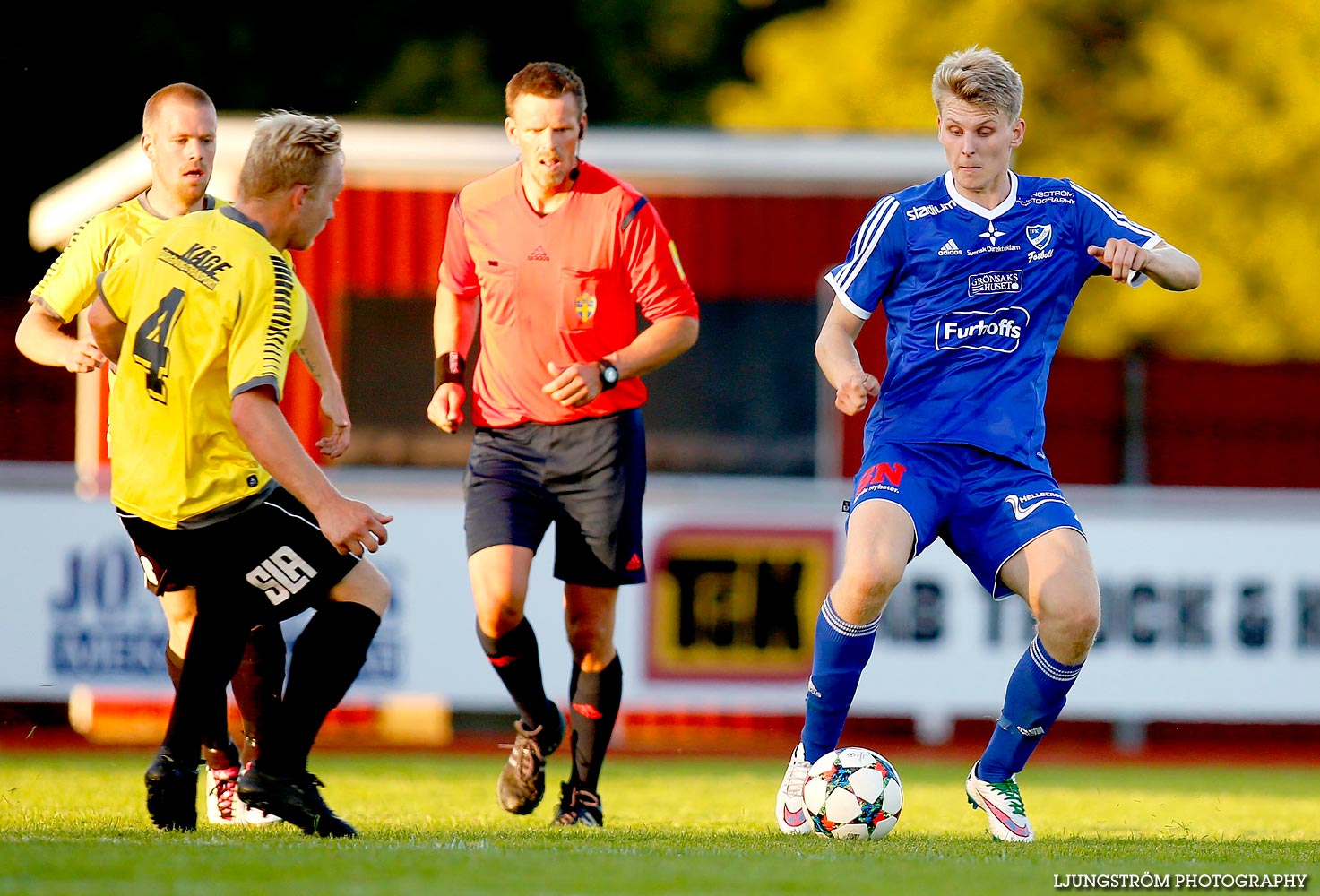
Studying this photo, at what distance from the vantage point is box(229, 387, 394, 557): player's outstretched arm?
5.16m

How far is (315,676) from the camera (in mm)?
5625

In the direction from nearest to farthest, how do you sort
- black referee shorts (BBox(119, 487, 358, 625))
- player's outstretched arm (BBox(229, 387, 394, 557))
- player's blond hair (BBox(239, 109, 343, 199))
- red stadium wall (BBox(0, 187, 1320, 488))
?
player's outstretched arm (BBox(229, 387, 394, 557)) → black referee shorts (BBox(119, 487, 358, 625)) → player's blond hair (BBox(239, 109, 343, 199)) → red stadium wall (BBox(0, 187, 1320, 488))

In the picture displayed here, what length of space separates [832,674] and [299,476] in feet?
6.14

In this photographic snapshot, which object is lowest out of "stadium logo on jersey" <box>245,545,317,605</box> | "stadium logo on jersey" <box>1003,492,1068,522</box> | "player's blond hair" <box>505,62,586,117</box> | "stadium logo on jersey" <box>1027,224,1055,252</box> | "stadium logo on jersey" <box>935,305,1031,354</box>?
"stadium logo on jersey" <box>245,545,317,605</box>

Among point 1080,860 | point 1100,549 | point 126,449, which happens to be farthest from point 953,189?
point 1100,549

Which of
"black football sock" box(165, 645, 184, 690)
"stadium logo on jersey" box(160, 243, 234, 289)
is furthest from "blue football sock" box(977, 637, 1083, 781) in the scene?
"stadium logo on jersey" box(160, 243, 234, 289)

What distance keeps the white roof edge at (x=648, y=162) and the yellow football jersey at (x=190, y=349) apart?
21.5 feet

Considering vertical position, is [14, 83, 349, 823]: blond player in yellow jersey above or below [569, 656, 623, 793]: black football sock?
above

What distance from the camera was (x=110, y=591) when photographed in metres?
10.8

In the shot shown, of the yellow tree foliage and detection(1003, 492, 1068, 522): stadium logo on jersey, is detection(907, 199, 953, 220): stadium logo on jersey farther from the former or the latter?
the yellow tree foliage

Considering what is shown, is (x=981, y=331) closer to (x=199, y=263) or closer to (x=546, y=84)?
(x=546, y=84)

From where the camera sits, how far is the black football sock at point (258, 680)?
6105mm

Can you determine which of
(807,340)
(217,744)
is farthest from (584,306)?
(807,340)

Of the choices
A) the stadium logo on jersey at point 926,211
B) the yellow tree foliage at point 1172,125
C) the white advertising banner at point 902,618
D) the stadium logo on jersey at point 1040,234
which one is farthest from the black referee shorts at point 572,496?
the yellow tree foliage at point 1172,125
